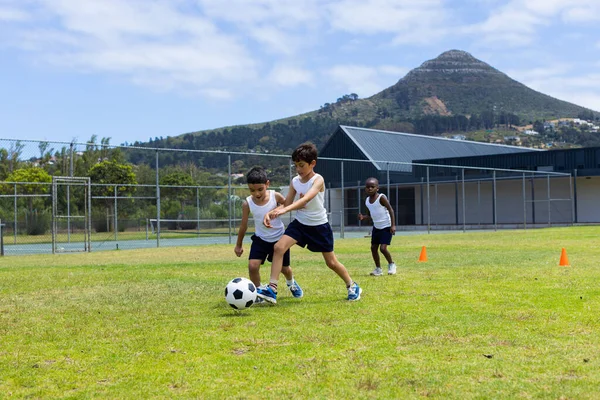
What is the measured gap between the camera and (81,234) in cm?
2848

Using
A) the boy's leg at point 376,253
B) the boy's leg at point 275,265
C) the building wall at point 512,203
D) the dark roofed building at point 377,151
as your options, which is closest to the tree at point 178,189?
the dark roofed building at point 377,151

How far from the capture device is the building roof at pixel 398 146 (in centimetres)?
5047

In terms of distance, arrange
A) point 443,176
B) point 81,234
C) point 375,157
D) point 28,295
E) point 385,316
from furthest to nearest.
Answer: point 375,157
point 443,176
point 81,234
point 28,295
point 385,316

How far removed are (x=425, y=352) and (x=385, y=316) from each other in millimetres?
1557

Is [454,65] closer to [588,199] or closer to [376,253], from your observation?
[588,199]

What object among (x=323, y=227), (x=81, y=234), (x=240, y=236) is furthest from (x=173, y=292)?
(x=81, y=234)

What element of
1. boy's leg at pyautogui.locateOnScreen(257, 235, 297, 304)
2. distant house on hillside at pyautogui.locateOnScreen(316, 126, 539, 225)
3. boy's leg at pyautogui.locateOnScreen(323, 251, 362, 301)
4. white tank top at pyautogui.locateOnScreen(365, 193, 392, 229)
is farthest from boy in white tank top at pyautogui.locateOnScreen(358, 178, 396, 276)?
distant house on hillside at pyautogui.locateOnScreen(316, 126, 539, 225)

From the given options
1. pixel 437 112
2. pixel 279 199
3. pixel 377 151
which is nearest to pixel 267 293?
pixel 279 199

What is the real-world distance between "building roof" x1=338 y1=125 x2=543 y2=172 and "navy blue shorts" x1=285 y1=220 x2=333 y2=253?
3795cm

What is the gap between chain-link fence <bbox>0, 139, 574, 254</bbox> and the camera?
2402 cm

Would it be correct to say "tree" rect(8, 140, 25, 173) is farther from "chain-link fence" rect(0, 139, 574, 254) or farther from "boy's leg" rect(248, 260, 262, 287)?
"boy's leg" rect(248, 260, 262, 287)

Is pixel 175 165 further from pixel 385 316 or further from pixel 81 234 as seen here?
pixel 385 316

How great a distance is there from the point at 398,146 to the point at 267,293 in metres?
47.1

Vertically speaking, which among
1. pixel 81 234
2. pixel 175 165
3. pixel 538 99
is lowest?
pixel 81 234
